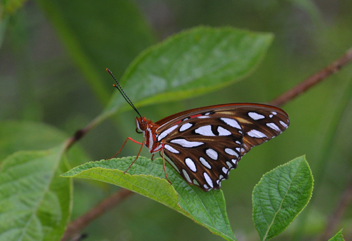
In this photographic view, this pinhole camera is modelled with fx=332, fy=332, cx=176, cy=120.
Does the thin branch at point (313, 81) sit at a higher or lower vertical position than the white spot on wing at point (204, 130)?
lower

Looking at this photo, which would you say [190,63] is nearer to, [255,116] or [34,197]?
[255,116]

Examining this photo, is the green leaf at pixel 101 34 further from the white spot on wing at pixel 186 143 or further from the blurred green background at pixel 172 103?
the white spot on wing at pixel 186 143

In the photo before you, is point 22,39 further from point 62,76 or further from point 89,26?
point 62,76

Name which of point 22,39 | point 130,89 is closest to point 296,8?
point 130,89

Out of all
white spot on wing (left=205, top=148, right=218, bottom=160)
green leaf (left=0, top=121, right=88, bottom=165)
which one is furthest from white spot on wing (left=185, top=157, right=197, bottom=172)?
green leaf (left=0, top=121, right=88, bottom=165)

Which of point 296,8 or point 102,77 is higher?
point 102,77

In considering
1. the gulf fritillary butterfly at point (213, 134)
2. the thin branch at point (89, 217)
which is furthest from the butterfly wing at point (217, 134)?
the thin branch at point (89, 217)

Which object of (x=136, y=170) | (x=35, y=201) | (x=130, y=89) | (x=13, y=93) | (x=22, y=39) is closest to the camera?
(x=136, y=170)
